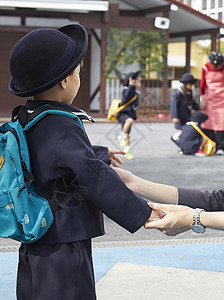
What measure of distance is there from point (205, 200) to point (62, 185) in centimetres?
88

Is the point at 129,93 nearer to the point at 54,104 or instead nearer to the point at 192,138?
the point at 192,138

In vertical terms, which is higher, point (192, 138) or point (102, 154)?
point (102, 154)

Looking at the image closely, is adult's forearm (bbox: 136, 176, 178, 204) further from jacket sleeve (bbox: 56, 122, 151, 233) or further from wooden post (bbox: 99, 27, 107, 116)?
wooden post (bbox: 99, 27, 107, 116)

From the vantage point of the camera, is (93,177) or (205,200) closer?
(93,177)

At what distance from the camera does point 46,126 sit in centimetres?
224

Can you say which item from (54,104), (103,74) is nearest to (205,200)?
(54,104)

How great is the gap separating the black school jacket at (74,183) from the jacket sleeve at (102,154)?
256mm

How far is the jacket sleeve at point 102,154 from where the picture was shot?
2494 millimetres

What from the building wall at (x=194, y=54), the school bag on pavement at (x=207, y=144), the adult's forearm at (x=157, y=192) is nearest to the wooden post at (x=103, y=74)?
the school bag on pavement at (x=207, y=144)

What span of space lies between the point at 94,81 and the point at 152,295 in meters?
18.2

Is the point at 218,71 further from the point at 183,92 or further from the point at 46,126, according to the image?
the point at 46,126

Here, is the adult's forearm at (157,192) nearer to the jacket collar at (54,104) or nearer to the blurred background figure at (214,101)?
the jacket collar at (54,104)

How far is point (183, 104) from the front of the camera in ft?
35.7

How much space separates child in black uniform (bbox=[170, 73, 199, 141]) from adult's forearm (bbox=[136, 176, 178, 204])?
7.95m
